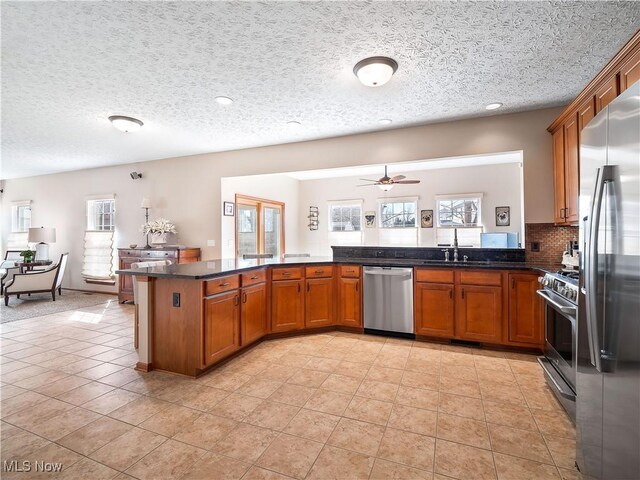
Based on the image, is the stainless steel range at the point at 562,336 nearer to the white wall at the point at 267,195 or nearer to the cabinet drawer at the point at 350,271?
the cabinet drawer at the point at 350,271

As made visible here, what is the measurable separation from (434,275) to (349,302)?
1080 millimetres

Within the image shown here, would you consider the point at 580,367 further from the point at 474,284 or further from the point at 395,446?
the point at 474,284

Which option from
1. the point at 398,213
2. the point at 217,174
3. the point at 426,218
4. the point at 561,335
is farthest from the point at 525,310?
the point at 217,174

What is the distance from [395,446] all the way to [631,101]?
200cm

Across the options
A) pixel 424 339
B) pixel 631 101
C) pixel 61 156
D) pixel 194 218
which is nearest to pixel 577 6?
pixel 631 101

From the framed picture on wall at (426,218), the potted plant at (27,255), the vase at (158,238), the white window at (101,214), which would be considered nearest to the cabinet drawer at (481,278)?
the framed picture on wall at (426,218)

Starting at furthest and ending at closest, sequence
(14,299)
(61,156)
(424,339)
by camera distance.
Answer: (14,299) → (61,156) → (424,339)

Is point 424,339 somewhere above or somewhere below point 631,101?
below

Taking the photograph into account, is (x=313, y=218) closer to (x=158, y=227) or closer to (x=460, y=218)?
(x=460, y=218)

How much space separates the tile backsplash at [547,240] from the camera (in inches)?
134

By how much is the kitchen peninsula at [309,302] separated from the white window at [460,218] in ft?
10.4

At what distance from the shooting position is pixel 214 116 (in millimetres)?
3633

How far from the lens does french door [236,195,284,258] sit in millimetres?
5921

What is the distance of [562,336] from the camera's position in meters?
2.15
